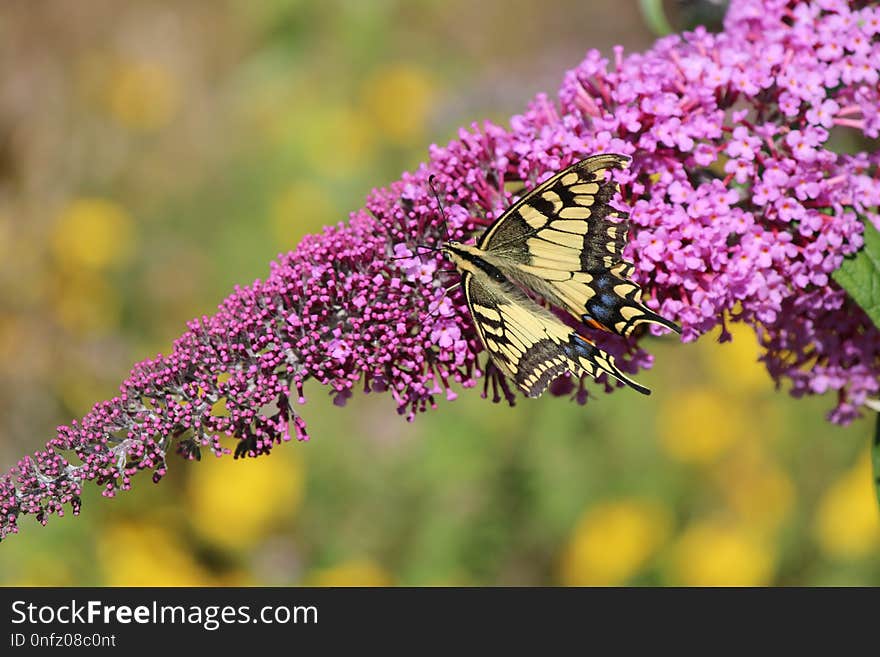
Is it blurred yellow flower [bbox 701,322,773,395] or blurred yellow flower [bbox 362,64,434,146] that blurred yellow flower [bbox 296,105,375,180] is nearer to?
blurred yellow flower [bbox 362,64,434,146]

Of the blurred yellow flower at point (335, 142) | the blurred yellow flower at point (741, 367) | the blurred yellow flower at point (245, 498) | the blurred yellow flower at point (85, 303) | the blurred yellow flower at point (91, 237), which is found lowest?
the blurred yellow flower at point (245, 498)

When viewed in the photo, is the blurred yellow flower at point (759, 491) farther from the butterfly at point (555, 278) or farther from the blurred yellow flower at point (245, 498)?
the butterfly at point (555, 278)

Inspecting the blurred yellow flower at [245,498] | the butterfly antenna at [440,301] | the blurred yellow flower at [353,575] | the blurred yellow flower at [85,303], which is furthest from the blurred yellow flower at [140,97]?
the butterfly antenna at [440,301]

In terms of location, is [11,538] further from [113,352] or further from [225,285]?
[225,285]

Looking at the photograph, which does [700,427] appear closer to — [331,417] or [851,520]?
[851,520]

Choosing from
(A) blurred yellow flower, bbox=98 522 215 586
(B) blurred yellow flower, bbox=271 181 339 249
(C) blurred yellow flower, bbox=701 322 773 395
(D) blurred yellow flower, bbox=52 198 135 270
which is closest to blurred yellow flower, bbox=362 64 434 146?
(B) blurred yellow flower, bbox=271 181 339 249
